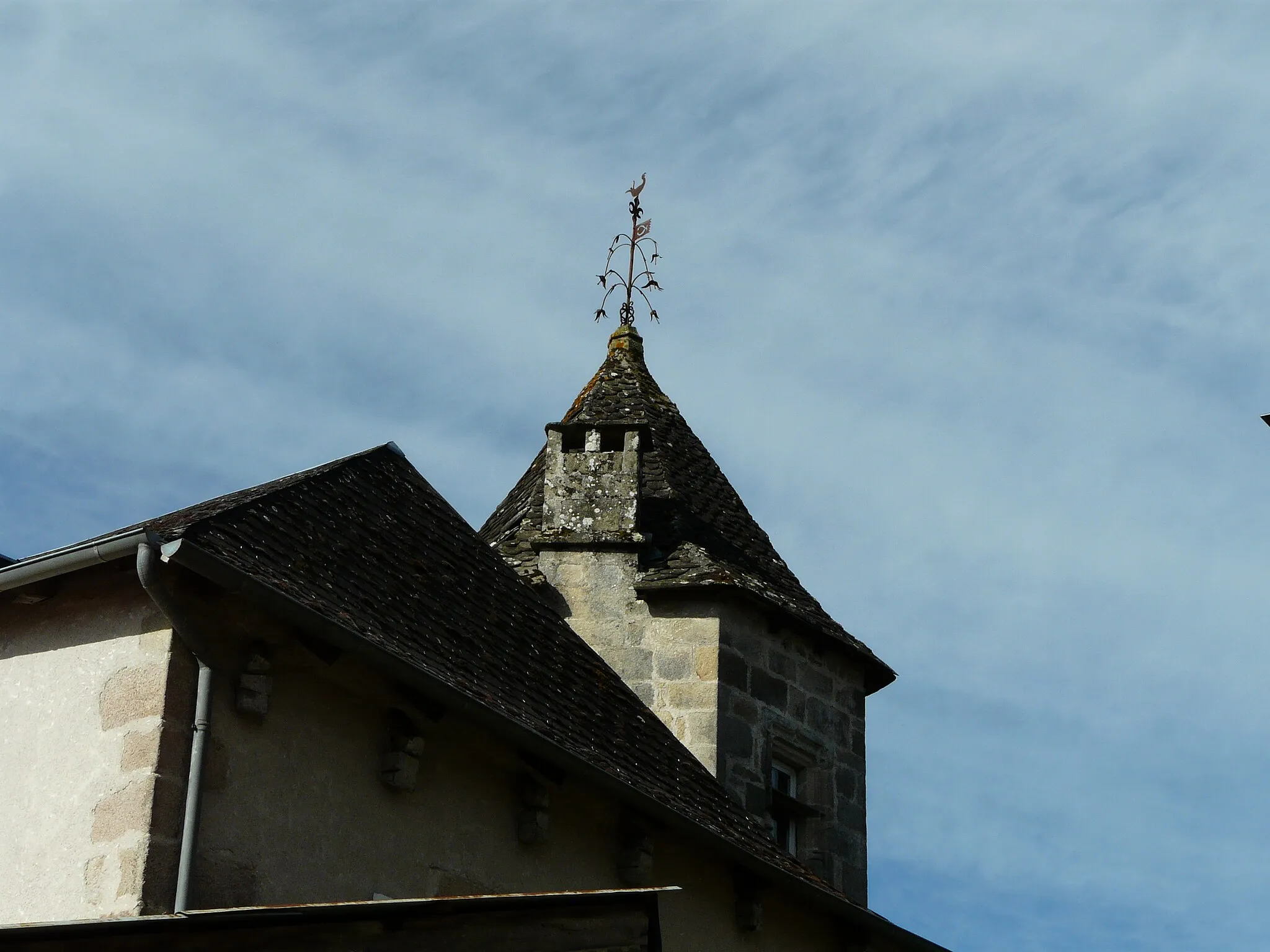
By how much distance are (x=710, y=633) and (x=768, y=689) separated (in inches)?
23.2

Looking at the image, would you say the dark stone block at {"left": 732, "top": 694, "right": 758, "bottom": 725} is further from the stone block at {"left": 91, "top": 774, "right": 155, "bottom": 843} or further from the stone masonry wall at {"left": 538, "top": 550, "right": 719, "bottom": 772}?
the stone block at {"left": 91, "top": 774, "right": 155, "bottom": 843}

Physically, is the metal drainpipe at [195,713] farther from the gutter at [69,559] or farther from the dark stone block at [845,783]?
the dark stone block at [845,783]

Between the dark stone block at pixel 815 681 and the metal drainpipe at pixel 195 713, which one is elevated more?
the dark stone block at pixel 815 681

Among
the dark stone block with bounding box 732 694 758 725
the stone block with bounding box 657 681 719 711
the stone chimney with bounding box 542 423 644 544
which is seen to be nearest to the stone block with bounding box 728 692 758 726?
the dark stone block with bounding box 732 694 758 725

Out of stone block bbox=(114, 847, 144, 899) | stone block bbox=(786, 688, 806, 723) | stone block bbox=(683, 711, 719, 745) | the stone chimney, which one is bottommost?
stone block bbox=(114, 847, 144, 899)

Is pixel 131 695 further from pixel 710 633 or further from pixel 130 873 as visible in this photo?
pixel 710 633

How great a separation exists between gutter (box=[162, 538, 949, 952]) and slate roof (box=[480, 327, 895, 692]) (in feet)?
10.1

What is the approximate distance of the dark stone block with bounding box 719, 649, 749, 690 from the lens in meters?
12.6

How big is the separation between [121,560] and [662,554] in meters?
6.13

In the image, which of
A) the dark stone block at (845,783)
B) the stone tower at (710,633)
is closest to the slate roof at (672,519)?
the stone tower at (710,633)

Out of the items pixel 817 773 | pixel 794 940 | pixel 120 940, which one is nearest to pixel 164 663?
pixel 120 940

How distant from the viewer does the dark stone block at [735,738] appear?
40.5 ft

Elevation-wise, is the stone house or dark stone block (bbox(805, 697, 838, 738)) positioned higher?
dark stone block (bbox(805, 697, 838, 738))

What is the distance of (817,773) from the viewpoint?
43.1ft
